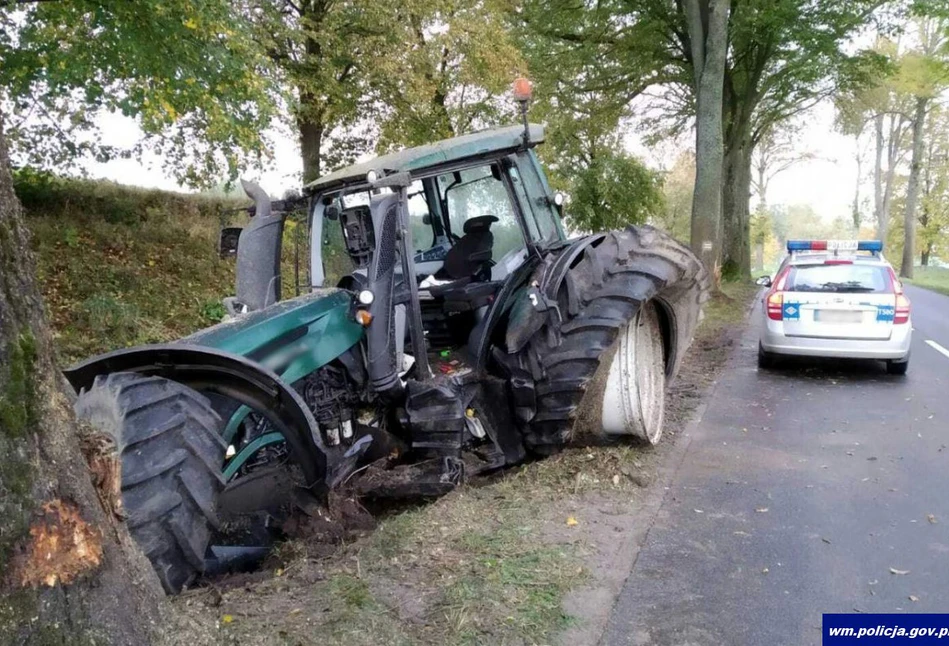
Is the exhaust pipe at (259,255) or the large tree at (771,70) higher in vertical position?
the large tree at (771,70)

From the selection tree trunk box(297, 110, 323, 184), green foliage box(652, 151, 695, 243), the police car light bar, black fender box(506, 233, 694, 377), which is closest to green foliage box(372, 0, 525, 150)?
tree trunk box(297, 110, 323, 184)

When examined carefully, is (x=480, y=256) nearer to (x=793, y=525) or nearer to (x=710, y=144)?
(x=793, y=525)

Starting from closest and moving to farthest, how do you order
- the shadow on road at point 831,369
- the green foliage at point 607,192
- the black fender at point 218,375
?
the black fender at point 218,375, the shadow on road at point 831,369, the green foliage at point 607,192

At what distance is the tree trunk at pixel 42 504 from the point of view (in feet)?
6.28

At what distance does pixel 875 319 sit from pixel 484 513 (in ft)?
20.1

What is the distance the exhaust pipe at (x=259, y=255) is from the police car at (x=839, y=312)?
241 inches

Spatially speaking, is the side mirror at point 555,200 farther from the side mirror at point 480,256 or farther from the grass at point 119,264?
the grass at point 119,264

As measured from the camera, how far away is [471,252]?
17.0 feet

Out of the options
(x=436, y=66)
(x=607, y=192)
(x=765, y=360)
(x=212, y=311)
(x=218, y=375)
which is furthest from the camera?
(x=607, y=192)

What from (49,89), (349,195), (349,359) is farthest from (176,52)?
(349,359)

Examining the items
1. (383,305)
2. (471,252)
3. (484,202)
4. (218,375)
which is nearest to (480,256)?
(471,252)

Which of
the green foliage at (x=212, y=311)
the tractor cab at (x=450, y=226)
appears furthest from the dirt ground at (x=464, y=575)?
the green foliage at (x=212, y=311)

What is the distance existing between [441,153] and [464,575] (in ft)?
8.13

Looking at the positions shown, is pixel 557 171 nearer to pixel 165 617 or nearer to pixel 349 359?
pixel 349 359
